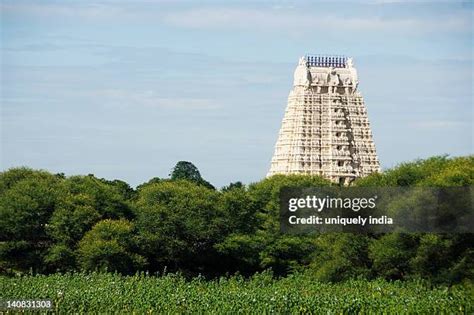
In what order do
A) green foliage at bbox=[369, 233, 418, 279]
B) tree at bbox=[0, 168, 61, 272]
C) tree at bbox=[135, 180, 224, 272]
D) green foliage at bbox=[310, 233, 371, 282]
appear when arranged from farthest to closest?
1. tree at bbox=[135, 180, 224, 272]
2. tree at bbox=[0, 168, 61, 272]
3. green foliage at bbox=[310, 233, 371, 282]
4. green foliage at bbox=[369, 233, 418, 279]

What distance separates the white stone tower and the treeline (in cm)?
2333

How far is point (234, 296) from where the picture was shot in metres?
51.8

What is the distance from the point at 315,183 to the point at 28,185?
18.2 metres

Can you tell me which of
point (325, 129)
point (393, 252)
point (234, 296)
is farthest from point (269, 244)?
point (325, 129)

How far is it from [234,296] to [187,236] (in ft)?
62.3

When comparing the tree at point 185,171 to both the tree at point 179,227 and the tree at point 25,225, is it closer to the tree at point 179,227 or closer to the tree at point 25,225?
the tree at point 179,227

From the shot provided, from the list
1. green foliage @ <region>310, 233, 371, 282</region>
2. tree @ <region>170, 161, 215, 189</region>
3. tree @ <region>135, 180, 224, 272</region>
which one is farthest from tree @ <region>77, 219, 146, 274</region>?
tree @ <region>170, 161, 215, 189</region>

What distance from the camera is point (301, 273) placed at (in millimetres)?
66000

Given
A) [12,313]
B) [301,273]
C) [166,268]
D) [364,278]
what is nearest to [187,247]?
[166,268]

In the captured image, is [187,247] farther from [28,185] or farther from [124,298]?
[124,298]

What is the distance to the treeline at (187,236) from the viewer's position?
60.2 m

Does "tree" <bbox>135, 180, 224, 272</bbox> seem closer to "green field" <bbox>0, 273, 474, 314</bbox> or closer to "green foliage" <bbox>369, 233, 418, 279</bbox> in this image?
"green field" <bbox>0, 273, 474, 314</bbox>

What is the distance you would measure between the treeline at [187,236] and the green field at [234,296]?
225 cm

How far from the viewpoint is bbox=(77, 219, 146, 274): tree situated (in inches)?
2539
